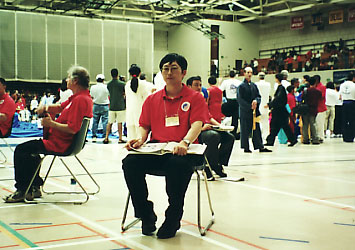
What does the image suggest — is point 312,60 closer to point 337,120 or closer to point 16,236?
point 337,120

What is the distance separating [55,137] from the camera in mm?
4129

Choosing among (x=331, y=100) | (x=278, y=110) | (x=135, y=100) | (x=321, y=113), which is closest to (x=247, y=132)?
(x=278, y=110)

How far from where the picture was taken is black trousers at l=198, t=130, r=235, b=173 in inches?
207

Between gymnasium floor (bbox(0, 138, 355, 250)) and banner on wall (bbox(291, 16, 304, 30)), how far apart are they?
66.7ft

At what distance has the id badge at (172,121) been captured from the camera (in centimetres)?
328

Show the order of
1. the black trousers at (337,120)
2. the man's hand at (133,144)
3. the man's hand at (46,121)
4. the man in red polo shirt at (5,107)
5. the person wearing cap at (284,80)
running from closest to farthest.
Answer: the man's hand at (133,144), the man's hand at (46,121), the man in red polo shirt at (5,107), the person wearing cap at (284,80), the black trousers at (337,120)

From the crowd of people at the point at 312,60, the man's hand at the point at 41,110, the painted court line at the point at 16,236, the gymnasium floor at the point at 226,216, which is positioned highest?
the crowd of people at the point at 312,60

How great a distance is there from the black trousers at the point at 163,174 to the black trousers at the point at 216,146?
204 centimetres

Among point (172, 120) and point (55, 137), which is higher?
point (172, 120)

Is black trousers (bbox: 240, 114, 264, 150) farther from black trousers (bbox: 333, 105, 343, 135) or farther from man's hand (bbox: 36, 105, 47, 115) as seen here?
black trousers (bbox: 333, 105, 343, 135)

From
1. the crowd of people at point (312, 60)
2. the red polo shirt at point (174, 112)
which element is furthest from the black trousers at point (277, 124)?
the crowd of people at point (312, 60)

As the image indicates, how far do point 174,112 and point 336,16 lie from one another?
22.2 m

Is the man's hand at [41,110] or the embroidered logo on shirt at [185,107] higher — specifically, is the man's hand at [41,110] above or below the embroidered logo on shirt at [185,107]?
below

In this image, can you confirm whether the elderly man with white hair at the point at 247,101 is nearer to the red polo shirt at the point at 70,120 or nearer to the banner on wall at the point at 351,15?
the red polo shirt at the point at 70,120
